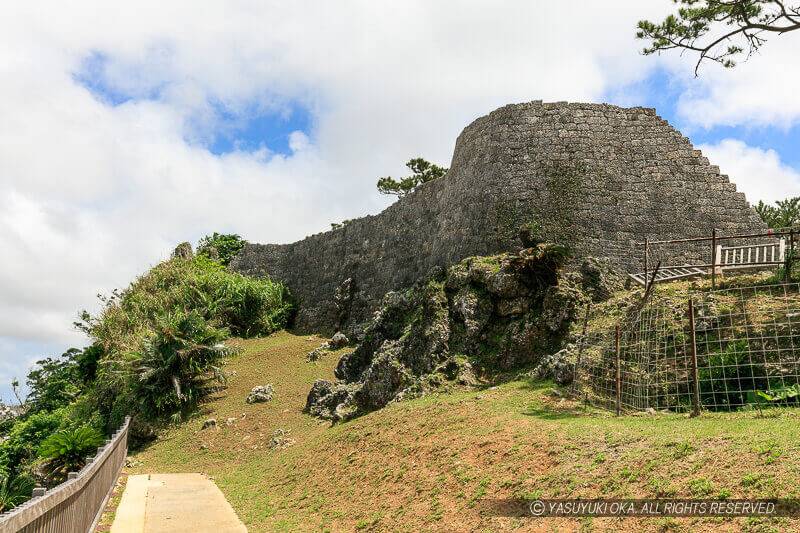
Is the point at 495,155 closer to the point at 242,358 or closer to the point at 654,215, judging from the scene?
the point at 654,215

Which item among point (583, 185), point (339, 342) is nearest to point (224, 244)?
point (339, 342)

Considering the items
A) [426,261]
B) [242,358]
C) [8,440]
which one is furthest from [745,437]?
[8,440]

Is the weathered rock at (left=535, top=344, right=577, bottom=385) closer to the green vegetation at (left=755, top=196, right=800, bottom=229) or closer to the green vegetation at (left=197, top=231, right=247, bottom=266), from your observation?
the green vegetation at (left=755, top=196, right=800, bottom=229)

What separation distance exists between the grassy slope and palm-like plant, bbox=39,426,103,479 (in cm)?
145

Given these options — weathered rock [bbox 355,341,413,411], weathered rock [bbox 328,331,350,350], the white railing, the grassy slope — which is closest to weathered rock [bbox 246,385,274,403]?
the grassy slope

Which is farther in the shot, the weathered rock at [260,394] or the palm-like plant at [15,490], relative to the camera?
the weathered rock at [260,394]

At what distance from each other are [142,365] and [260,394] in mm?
3786

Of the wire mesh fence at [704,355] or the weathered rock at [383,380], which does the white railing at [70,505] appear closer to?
the weathered rock at [383,380]

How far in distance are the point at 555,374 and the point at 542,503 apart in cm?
552

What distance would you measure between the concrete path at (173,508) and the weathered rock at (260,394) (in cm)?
518

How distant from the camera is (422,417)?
37.7 feet

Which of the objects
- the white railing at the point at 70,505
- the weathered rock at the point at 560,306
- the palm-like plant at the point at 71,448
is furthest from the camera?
the weathered rock at the point at 560,306

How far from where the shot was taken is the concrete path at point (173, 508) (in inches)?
341

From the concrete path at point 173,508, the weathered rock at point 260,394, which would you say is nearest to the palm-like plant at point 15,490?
the weathered rock at point 260,394
